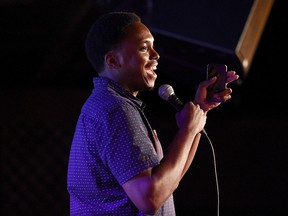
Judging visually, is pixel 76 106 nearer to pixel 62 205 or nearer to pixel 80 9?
pixel 62 205

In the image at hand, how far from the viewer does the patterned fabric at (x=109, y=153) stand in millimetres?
1249

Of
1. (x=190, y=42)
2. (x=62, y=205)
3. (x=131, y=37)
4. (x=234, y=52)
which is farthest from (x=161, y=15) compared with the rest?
(x=62, y=205)

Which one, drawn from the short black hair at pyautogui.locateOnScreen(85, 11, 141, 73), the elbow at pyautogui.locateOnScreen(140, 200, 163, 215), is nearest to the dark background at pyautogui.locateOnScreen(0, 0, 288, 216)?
the short black hair at pyautogui.locateOnScreen(85, 11, 141, 73)

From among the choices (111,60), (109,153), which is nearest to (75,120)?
(111,60)

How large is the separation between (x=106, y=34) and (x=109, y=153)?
36 cm

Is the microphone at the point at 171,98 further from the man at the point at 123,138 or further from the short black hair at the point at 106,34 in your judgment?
the short black hair at the point at 106,34

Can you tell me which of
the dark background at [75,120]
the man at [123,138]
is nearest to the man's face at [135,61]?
the man at [123,138]

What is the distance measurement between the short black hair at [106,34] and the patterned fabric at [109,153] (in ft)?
0.37

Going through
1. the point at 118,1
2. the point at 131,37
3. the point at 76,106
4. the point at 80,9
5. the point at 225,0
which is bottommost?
the point at 76,106

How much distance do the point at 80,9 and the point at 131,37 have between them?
2191 mm

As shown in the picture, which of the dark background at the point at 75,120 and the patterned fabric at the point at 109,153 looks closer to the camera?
the patterned fabric at the point at 109,153

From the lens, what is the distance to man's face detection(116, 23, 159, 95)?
143 cm

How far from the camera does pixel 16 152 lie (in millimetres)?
4672

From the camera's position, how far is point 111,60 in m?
1.45
